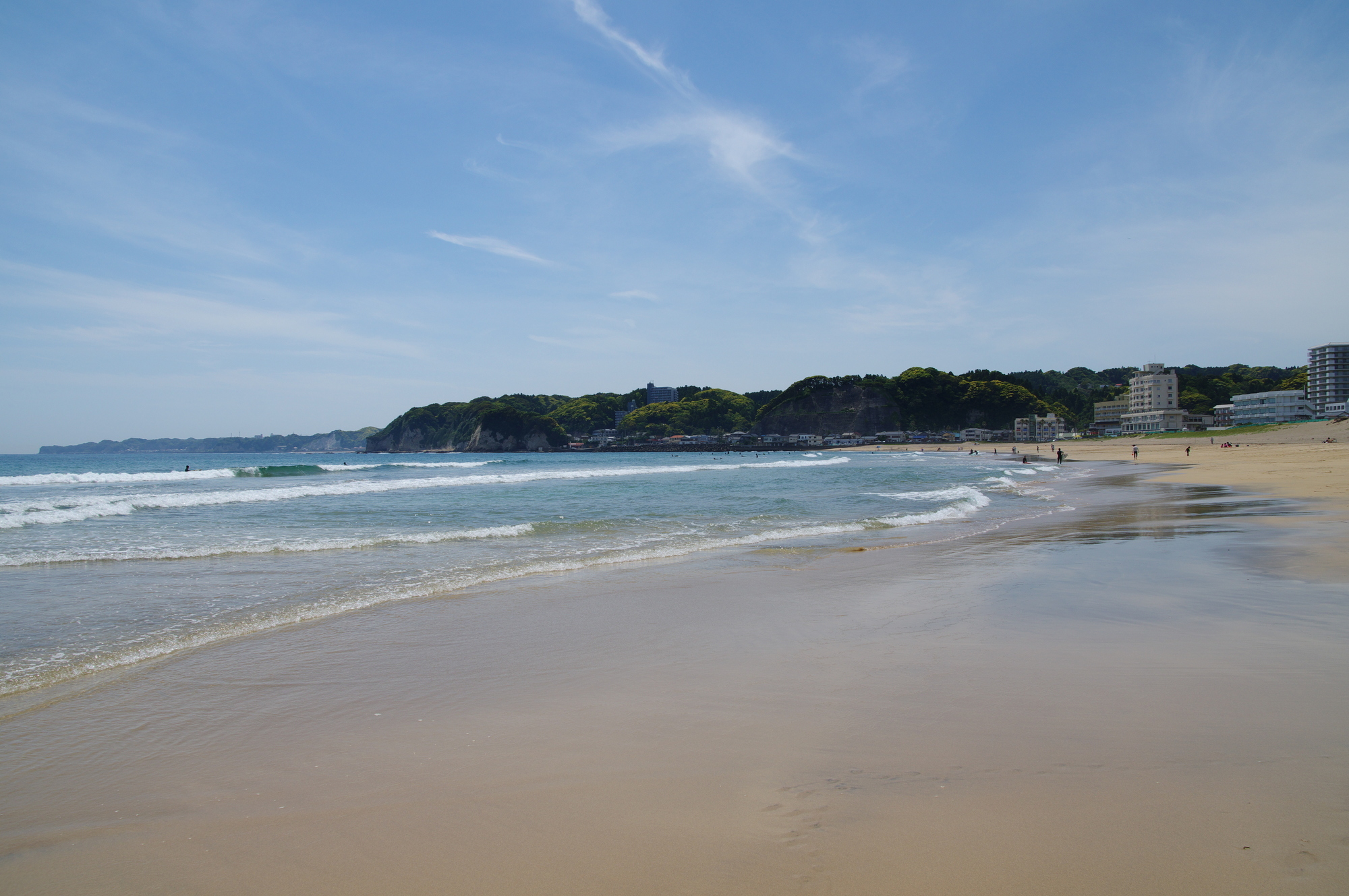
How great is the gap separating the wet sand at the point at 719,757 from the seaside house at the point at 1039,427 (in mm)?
125377

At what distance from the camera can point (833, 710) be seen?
3852 millimetres

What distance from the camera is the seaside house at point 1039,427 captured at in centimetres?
11725

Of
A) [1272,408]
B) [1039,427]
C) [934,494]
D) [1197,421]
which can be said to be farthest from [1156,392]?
[934,494]

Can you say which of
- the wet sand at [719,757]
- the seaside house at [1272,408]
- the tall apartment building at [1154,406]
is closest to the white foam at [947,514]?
the wet sand at [719,757]

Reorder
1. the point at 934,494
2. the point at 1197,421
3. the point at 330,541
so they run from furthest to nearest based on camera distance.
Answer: the point at 1197,421
the point at 934,494
the point at 330,541

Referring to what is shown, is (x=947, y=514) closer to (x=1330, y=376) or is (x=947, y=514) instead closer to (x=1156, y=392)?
(x=1156, y=392)

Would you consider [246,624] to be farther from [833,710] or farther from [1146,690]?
[1146,690]

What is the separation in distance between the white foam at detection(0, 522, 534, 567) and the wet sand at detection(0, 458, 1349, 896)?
5.67 m

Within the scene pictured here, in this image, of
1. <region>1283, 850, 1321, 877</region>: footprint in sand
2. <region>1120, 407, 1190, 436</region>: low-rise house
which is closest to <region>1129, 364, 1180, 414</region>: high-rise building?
<region>1120, 407, 1190, 436</region>: low-rise house

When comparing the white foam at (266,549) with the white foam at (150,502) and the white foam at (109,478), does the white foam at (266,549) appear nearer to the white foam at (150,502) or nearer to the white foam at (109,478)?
the white foam at (150,502)

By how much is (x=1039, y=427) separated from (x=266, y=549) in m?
130

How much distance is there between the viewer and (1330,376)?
10812cm

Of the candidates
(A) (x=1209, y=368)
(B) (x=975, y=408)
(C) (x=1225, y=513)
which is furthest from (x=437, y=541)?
(A) (x=1209, y=368)

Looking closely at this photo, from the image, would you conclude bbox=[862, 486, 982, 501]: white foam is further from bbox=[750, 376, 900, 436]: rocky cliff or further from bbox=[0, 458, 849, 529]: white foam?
bbox=[750, 376, 900, 436]: rocky cliff
